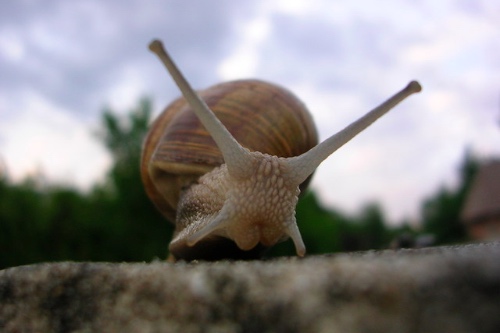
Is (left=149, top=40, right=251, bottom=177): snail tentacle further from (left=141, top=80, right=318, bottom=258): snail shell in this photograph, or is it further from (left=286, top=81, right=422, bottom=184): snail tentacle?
(left=141, top=80, right=318, bottom=258): snail shell

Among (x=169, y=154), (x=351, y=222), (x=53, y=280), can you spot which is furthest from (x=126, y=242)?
(x=351, y=222)

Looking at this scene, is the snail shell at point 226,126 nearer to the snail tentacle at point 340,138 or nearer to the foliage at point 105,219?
the snail tentacle at point 340,138

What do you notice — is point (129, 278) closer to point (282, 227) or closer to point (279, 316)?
point (279, 316)

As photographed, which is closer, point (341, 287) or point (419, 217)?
point (341, 287)

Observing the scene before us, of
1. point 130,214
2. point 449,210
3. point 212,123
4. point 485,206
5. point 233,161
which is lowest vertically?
point 449,210

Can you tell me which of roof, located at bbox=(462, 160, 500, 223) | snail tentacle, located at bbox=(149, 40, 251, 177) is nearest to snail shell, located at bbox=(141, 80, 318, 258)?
snail tentacle, located at bbox=(149, 40, 251, 177)

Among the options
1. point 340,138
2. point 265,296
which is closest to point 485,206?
point 340,138

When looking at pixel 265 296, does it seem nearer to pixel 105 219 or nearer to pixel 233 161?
pixel 233 161

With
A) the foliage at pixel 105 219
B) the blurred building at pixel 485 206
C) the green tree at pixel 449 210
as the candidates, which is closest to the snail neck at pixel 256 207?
the foliage at pixel 105 219
